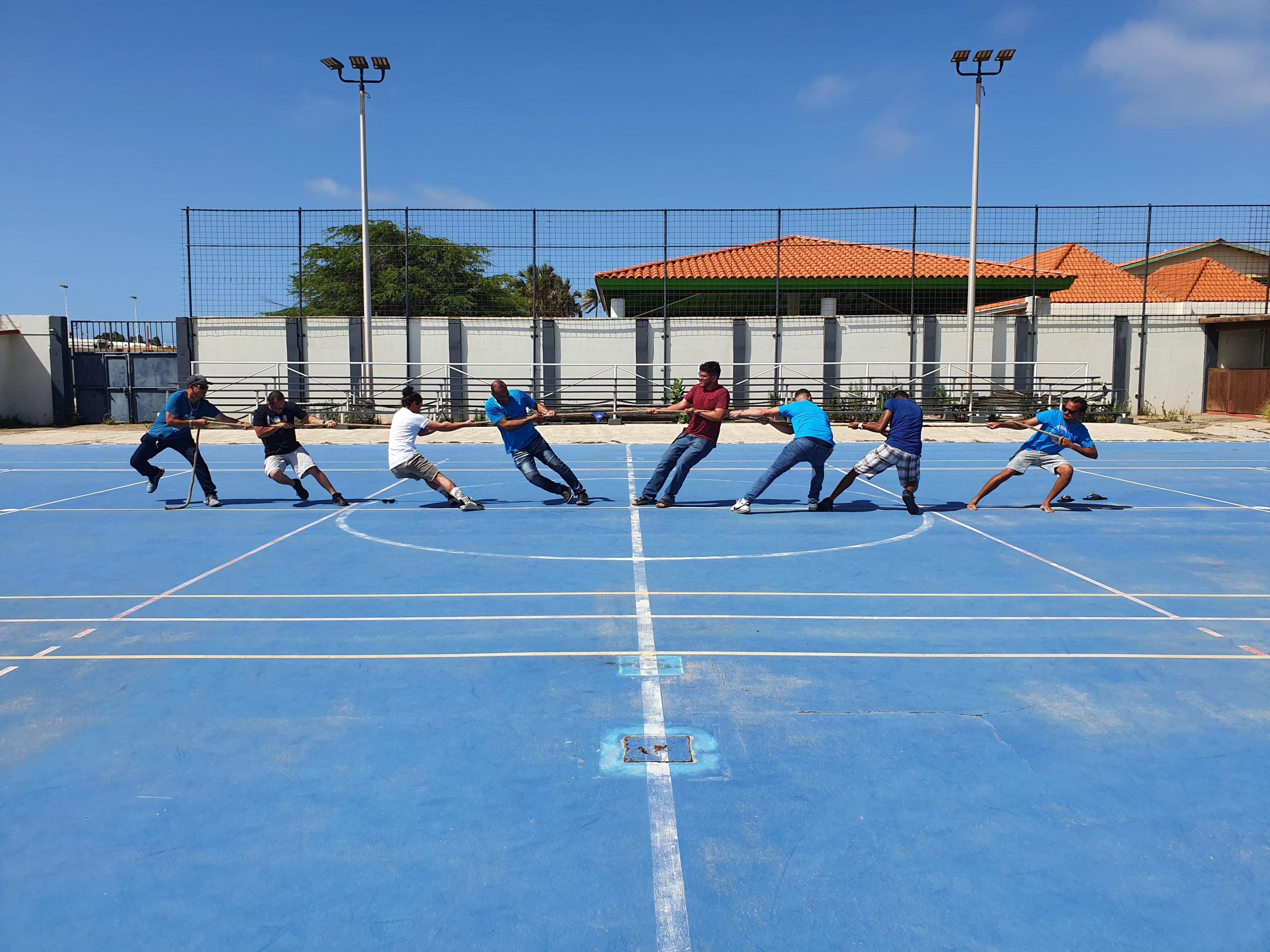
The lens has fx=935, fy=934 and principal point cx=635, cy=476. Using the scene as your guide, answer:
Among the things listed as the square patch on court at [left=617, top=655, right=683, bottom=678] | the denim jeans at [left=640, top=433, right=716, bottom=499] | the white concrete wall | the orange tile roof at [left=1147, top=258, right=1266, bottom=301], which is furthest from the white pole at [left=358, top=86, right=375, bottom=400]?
the orange tile roof at [left=1147, top=258, right=1266, bottom=301]

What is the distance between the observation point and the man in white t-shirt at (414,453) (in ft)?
39.5

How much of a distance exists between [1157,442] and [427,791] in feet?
74.9

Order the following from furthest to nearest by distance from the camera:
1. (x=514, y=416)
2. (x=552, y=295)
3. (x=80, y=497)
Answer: (x=552, y=295) → (x=80, y=497) → (x=514, y=416)

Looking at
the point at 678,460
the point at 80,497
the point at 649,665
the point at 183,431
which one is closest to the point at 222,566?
the point at 649,665

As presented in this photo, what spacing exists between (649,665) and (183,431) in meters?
9.71

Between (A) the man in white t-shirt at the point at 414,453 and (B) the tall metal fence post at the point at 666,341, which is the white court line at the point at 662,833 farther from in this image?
(B) the tall metal fence post at the point at 666,341

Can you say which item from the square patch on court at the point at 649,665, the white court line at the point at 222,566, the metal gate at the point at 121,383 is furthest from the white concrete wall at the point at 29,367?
the square patch on court at the point at 649,665

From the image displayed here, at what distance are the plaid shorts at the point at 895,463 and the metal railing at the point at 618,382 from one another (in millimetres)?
16446

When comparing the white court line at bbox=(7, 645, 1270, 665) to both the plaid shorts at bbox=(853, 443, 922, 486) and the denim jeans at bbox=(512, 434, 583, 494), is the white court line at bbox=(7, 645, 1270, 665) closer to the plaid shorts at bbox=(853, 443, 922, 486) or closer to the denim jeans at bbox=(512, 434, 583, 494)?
the plaid shorts at bbox=(853, 443, 922, 486)

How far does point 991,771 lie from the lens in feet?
14.3

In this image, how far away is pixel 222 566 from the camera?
874 centimetres

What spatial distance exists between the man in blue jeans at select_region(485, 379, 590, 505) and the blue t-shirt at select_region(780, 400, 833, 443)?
2952mm

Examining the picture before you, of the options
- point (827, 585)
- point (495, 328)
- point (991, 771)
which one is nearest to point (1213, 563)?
point (827, 585)

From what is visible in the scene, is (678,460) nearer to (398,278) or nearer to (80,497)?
(80,497)
